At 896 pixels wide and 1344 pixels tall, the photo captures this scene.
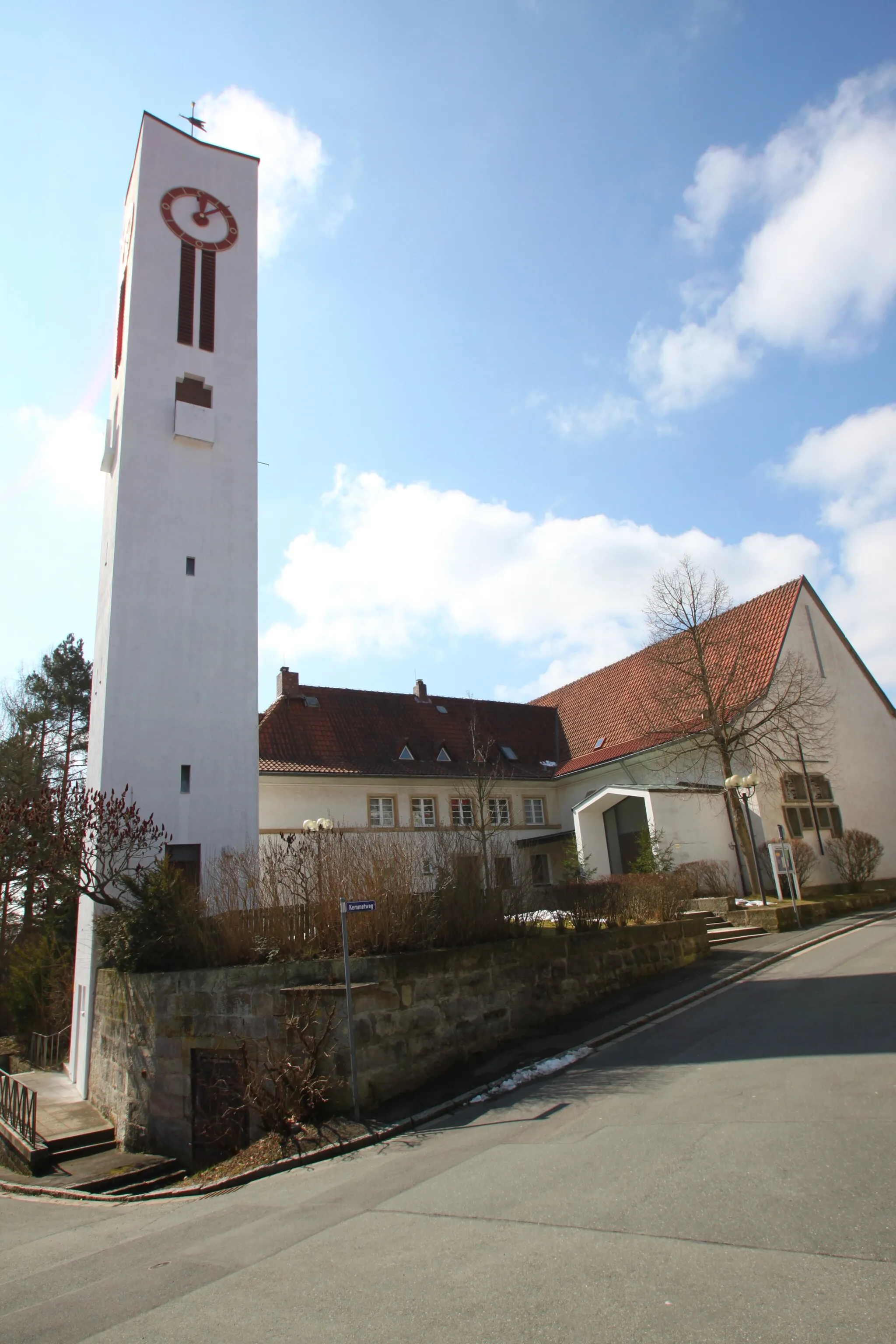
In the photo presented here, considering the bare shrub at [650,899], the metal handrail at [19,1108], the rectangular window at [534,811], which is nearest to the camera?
the metal handrail at [19,1108]

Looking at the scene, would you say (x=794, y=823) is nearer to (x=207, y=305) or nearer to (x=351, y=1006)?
(x=351, y=1006)

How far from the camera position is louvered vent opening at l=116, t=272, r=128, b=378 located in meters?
24.7

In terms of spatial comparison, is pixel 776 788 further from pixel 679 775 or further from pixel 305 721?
pixel 305 721

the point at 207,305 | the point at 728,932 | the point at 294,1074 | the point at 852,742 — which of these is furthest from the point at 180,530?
the point at 852,742

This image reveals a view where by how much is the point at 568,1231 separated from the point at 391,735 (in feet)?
102

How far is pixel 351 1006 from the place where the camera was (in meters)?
9.88

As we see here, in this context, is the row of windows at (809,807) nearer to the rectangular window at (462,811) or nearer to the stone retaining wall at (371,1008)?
the rectangular window at (462,811)

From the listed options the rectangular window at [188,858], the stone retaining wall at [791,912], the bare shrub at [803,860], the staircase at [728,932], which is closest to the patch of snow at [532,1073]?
the staircase at [728,932]

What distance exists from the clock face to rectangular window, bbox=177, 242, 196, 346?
41cm

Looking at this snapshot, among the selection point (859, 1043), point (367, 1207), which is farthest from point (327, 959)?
point (859, 1043)

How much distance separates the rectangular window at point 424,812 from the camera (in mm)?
33781

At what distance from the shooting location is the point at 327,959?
10.8m

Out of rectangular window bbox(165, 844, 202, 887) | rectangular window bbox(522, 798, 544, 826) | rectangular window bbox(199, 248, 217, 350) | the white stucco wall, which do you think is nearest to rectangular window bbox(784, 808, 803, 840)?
the white stucco wall

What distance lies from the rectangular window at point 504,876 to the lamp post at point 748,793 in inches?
414
